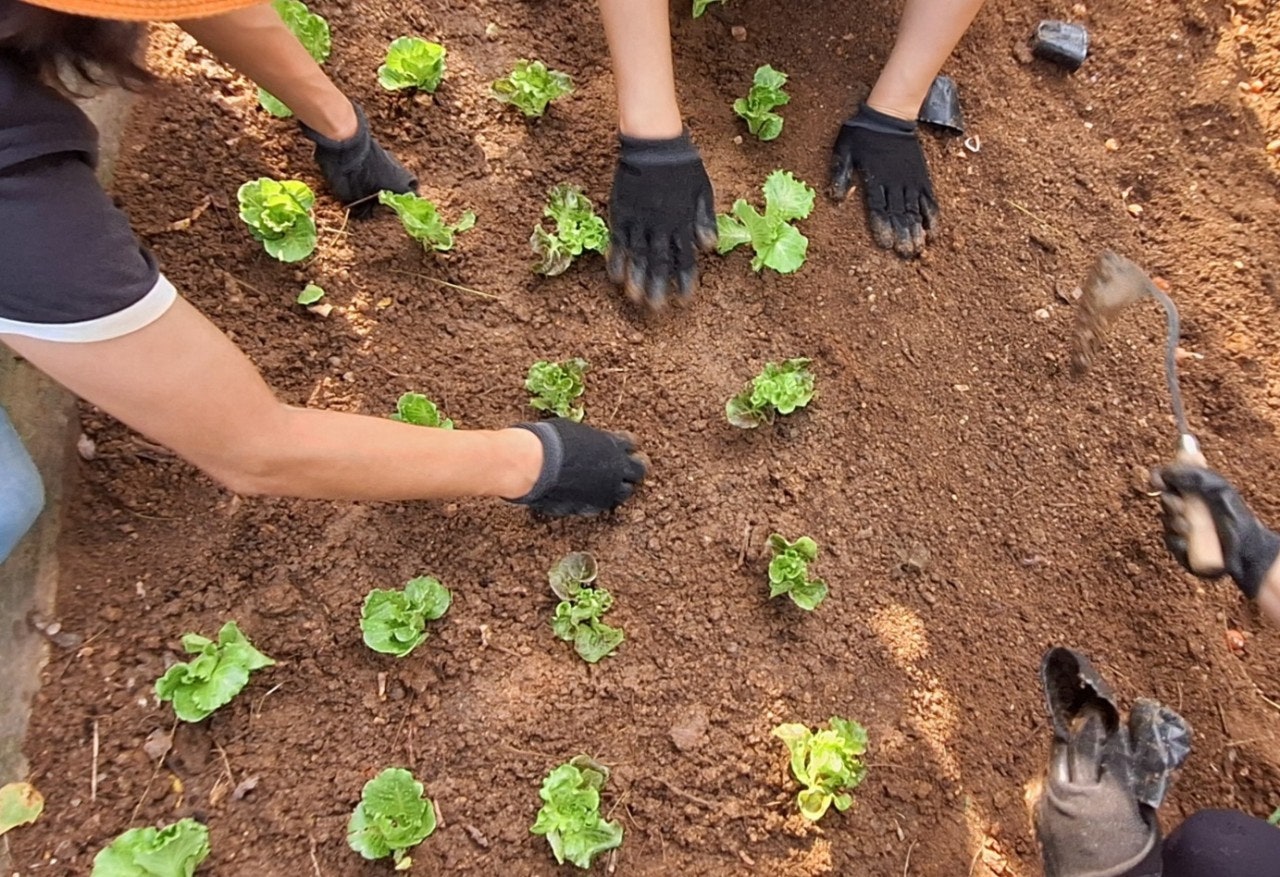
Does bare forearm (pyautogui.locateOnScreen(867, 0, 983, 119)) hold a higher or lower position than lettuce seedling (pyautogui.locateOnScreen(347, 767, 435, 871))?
higher

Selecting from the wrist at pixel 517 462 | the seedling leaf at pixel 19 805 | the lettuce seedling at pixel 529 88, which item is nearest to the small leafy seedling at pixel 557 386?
the wrist at pixel 517 462

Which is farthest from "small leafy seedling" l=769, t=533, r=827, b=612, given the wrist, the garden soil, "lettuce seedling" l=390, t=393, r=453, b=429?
"lettuce seedling" l=390, t=393, r=453, b=429

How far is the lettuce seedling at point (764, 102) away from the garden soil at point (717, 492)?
74 millimetres

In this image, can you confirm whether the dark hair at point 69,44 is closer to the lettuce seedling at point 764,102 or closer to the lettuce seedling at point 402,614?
the lettuce seedling at point 402,614

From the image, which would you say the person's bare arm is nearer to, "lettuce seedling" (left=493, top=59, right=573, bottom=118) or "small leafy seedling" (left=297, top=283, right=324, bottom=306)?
"small leafy seedling" (left=297, top=283, right=324, bottom=306)

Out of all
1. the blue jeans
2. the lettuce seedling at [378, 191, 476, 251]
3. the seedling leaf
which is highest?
the lettuce seedling at [378, 191, 476, 251]

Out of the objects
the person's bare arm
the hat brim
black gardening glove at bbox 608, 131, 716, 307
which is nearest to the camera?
the hat brim

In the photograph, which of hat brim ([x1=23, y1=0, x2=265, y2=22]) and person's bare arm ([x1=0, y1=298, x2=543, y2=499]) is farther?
person's bare arm ([x1=0, y1=298, x2=543, y2=499])

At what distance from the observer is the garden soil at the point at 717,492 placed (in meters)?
1.62

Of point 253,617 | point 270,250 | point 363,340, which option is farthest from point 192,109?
point 253,617

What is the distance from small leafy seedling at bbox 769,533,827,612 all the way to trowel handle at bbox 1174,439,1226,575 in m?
0.65

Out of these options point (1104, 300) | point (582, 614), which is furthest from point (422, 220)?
point (1104, 300)

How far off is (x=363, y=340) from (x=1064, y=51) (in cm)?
191

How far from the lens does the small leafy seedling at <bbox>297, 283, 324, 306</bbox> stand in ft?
6.09
